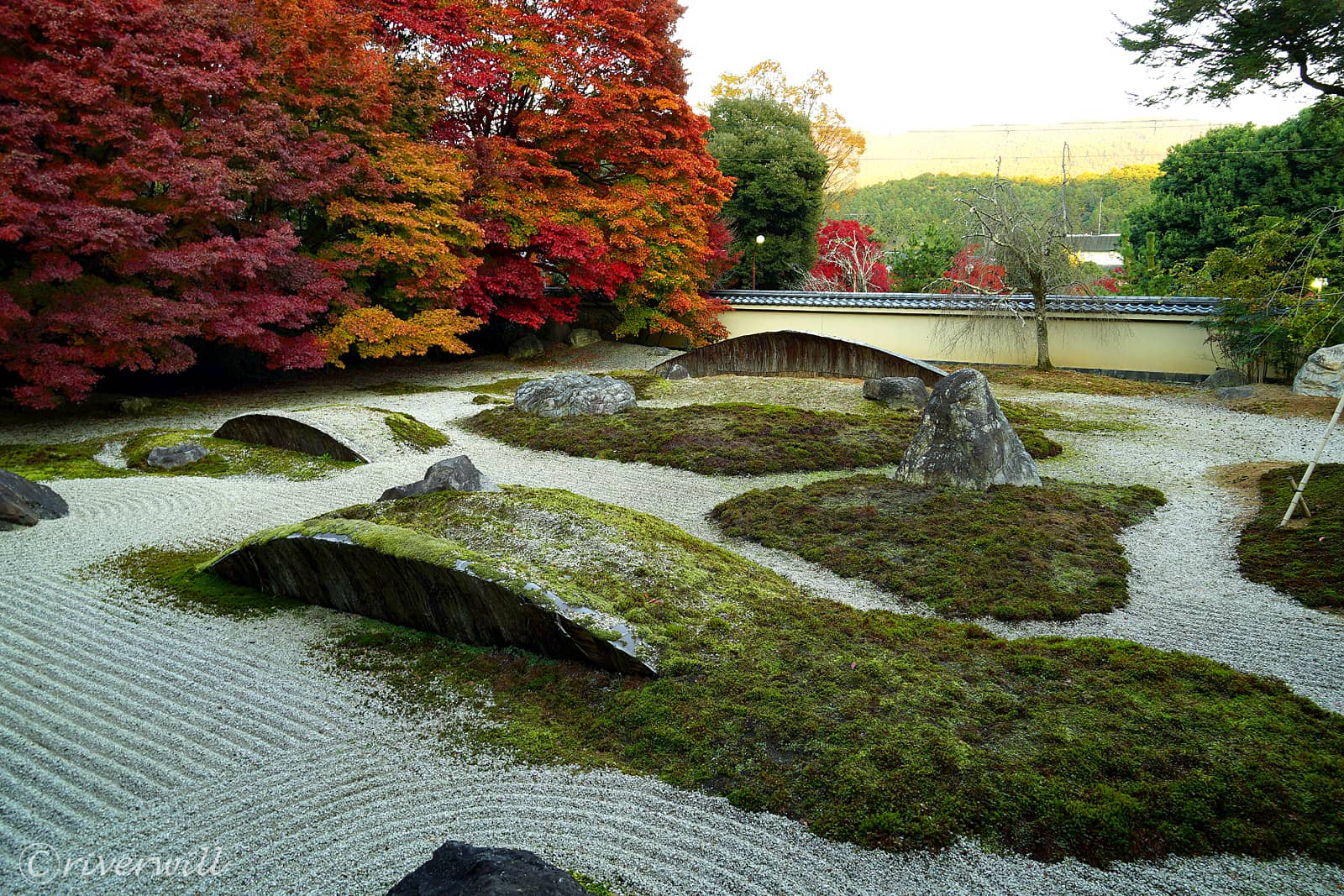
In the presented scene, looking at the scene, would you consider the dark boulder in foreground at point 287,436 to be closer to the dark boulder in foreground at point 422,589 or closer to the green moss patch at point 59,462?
the green moss patch at point 59,462

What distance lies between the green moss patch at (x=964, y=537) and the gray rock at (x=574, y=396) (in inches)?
168

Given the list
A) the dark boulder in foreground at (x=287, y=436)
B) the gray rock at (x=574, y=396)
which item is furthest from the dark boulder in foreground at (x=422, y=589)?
the gray rock at (x=574, y=396)

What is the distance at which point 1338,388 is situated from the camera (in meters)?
12.5

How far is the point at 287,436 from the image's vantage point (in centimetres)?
946

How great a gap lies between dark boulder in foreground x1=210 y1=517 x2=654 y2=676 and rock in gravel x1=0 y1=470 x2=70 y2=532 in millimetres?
2357

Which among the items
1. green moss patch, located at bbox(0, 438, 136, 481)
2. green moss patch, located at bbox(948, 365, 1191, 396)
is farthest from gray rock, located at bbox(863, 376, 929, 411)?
green moss patch, located at bbox(0, 438, 136, 481)

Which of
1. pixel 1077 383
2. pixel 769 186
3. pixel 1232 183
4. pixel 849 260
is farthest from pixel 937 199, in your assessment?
pixel 1077 383

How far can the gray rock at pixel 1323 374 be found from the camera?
1277 cm

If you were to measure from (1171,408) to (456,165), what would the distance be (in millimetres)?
12664

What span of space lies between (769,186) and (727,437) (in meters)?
16.3

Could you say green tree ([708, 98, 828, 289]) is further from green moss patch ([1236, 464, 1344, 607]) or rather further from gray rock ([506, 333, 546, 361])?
green moss patch ([1236, 464, 1344, 607])

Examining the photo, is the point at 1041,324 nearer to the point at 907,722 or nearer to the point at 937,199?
the point at 907,722

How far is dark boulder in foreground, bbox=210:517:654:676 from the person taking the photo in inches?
156

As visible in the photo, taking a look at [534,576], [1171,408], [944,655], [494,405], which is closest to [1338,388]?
[1171,408]
